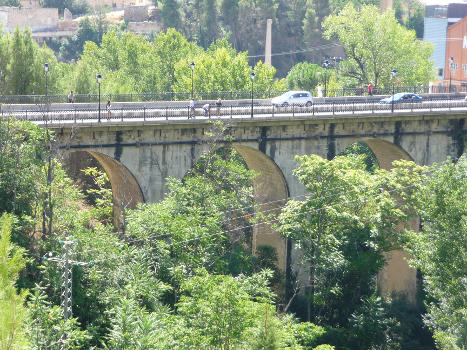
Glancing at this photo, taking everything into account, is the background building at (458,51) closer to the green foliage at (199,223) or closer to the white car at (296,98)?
the white car at (296,98)

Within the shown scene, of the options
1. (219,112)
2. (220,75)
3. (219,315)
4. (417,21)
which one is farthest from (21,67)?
(417,21)

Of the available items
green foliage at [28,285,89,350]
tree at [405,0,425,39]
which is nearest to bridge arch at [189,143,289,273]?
green foliage at [28,285,89,350]

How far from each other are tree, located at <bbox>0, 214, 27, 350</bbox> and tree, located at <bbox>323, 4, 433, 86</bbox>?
54526 millimetres

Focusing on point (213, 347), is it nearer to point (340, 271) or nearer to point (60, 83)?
point (340, 271)

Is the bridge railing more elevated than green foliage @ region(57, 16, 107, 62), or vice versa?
green foliage @ region(57, 16, 107, 62)

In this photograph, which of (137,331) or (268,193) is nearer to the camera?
(137,331)

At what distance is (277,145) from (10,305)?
25.4m

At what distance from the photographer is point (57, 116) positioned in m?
40.1

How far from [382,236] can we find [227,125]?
9.94 meters

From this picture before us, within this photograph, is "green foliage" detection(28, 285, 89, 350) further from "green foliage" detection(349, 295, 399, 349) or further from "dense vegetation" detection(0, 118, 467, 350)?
"green foliage" detection(349, 295, 399, 349)

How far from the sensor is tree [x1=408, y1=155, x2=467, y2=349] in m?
35.2

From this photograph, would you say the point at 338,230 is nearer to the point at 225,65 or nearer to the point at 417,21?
the point at 225,65

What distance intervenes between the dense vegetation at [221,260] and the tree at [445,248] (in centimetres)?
6

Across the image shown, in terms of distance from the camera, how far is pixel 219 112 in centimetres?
4491
